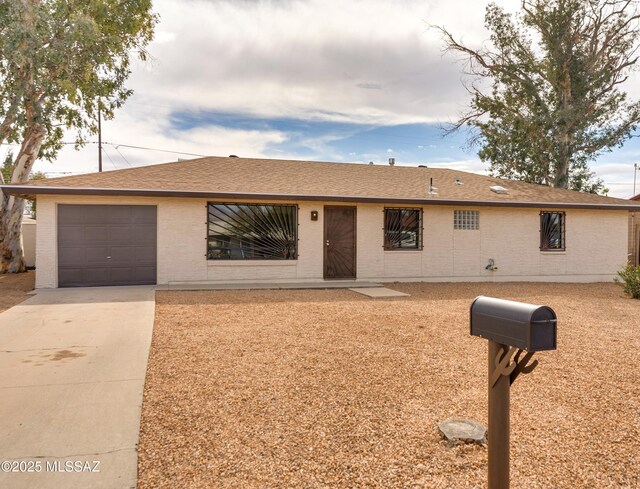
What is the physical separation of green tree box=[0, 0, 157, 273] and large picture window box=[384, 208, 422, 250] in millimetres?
12646

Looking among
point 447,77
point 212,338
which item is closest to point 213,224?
point 212,338

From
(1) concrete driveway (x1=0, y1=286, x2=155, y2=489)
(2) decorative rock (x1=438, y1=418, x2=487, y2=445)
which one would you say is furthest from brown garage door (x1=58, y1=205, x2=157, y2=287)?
(2) decorative rock (x1=438, y1=418, x2=487, y2=445)

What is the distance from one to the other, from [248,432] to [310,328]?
3541mm

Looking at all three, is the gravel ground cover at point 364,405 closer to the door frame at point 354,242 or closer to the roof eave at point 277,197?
the roof eave at point 277,197

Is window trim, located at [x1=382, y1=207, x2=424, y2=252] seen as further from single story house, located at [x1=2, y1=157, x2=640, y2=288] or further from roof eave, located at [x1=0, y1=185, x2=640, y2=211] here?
roof eave, located at [x1=0, y1=185, x2=640, y2=211]

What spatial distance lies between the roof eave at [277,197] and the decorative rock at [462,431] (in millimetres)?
8904

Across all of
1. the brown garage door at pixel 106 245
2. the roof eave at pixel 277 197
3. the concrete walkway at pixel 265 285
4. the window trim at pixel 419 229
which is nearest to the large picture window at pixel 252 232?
the roof eave at pixel 277 197

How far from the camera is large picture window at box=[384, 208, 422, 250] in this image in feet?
42.7

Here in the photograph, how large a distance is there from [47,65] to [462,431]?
60.2ft

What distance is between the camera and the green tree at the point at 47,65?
14.0 meters

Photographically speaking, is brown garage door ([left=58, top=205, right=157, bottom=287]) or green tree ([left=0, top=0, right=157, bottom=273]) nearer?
brown garage door ([left=58, top=205, right=157, bottom=287])

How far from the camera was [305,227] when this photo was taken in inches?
487

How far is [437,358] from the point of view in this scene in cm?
525

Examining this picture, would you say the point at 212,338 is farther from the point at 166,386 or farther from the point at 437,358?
the point at 437,358
